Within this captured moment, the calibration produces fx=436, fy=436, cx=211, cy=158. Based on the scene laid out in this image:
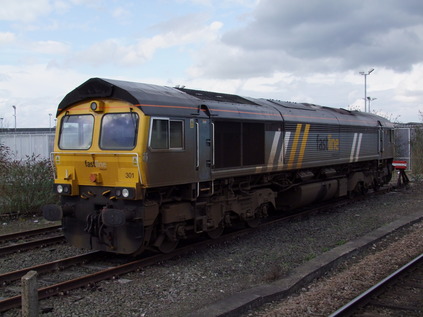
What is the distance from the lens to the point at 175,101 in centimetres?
827

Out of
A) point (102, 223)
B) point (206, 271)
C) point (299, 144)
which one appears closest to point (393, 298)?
point (206, 271)

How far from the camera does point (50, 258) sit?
329 inches

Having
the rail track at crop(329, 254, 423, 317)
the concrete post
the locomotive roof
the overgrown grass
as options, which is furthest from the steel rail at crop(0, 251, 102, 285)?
the overgrown grass

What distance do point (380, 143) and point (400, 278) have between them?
11494 mm

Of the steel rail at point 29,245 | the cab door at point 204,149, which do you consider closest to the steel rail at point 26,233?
the steel rail at point 29,245

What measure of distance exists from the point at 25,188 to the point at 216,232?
6.43 meters

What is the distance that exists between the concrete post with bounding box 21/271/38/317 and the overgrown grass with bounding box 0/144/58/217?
332 inches

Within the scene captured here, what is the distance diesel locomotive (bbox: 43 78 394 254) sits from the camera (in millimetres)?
7648

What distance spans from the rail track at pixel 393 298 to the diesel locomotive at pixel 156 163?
3.54m

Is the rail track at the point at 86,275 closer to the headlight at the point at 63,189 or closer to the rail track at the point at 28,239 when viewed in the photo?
the headlight at the point at 63,189

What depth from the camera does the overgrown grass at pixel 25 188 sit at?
12.7 m

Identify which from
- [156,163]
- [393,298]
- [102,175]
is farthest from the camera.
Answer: [102,175]

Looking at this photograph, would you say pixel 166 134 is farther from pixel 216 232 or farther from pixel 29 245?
pixel 29 245

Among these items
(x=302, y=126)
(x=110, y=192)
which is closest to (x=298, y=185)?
(x=302, y=126)
